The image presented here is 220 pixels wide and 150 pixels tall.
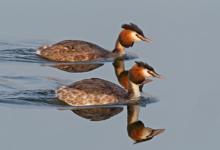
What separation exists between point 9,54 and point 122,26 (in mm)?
2202

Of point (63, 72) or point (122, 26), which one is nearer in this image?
point (63, 72)

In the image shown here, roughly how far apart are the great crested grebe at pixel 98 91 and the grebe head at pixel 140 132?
1.11 metres

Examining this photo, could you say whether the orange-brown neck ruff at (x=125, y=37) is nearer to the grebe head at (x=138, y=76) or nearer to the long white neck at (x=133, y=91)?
the grebe head at (x=138, y=76)

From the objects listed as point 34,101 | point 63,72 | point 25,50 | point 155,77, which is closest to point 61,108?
point 34,101

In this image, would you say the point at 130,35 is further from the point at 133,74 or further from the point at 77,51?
the point at 133,74

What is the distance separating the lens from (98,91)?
15102 millimetres

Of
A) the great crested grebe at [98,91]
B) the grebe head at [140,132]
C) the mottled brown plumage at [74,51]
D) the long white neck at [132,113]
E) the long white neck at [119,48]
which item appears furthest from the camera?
the long white neck at [119,48]

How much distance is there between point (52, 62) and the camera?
18.6 metres

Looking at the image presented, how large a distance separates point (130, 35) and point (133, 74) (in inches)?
171

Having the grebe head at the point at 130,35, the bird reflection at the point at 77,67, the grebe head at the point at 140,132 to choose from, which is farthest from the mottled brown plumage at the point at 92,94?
the grebe head at the point at 130,35

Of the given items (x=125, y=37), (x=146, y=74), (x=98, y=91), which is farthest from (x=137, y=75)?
A: (x=125, y=37)

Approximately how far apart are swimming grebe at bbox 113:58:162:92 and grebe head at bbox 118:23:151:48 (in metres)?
0.48

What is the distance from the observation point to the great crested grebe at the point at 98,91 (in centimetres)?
Result: 1512

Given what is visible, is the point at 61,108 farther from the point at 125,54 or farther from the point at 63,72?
the point at 125,54
